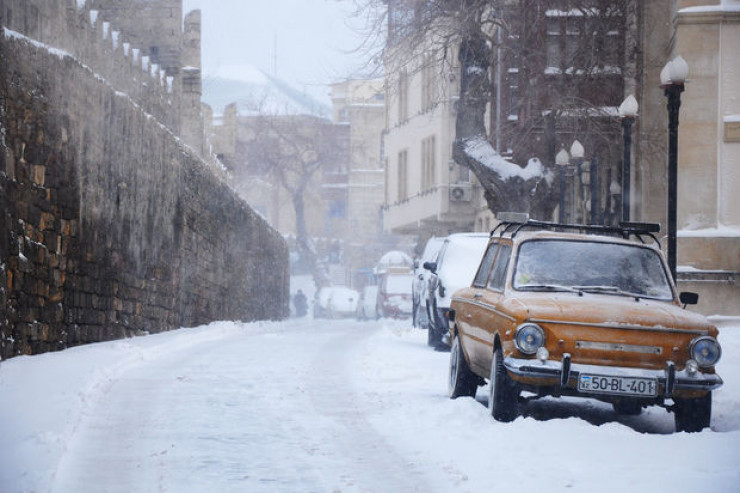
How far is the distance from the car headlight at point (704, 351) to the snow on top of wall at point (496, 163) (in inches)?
554

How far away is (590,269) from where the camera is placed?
10227mm

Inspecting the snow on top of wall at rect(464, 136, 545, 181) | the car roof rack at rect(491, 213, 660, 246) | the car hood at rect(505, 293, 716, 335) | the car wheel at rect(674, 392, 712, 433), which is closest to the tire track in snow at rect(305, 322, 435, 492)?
the car hood at rect(505, 293, 716, 335)

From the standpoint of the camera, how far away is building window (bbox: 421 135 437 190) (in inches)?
1906

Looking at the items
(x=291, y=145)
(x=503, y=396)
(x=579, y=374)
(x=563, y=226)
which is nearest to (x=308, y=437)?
(x=503, y=396)

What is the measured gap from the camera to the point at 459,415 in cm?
969

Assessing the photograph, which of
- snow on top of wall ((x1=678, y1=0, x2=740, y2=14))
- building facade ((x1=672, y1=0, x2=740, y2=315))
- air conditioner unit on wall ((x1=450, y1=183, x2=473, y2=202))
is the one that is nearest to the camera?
building facade ((x1=672, y1=0, x2=740, y2=315))

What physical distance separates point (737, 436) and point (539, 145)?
2086 cm

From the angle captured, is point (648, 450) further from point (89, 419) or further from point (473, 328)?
point (89, 419)

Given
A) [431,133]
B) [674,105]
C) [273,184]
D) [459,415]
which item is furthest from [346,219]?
[459,415]

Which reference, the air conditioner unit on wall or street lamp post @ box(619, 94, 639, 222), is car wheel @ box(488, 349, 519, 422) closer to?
street lamp post @ box(619, 94, 639, 222)

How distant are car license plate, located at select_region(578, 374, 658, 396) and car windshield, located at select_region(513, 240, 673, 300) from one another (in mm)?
1113

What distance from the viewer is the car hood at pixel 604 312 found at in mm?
9078

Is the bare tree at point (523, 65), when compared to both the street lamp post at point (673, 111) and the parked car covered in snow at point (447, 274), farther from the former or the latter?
the street lamp post at point (673, 111)

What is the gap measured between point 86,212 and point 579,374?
7.43m
